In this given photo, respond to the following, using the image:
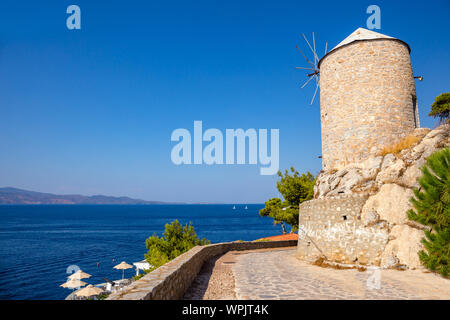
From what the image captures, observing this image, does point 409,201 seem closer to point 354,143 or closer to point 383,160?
point 383,160

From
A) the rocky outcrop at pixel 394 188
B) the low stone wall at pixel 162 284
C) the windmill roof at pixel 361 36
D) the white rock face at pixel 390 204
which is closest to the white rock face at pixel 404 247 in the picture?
the rocky outcrop at pixel 394 188

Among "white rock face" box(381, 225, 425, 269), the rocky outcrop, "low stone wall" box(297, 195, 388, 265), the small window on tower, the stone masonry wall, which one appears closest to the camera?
"white rock face" box(381, 225, 425, 269)

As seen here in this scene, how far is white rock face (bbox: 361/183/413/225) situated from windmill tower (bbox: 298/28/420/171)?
2730 millimetres

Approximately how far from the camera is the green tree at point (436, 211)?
1008 centimetres

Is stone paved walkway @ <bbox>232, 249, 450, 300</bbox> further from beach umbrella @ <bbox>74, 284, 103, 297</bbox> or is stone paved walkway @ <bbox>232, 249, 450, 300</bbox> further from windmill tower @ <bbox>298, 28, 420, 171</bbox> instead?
beach umbrella @ <bbox>74, 284, 103, 297</bbox>

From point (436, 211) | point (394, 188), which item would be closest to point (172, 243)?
point (394, 188)

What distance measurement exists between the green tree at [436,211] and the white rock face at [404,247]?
332mm

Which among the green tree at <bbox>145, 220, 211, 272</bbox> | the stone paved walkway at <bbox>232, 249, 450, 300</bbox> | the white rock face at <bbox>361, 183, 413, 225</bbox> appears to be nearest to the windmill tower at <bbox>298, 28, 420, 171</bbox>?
the white rock face at <bbox>361, 183, 413, 225</bbox>

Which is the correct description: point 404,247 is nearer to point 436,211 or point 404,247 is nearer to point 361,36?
point 436,211

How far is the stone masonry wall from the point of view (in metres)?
15.0

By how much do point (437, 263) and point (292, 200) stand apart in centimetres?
1559

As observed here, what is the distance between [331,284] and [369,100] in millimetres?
10041
